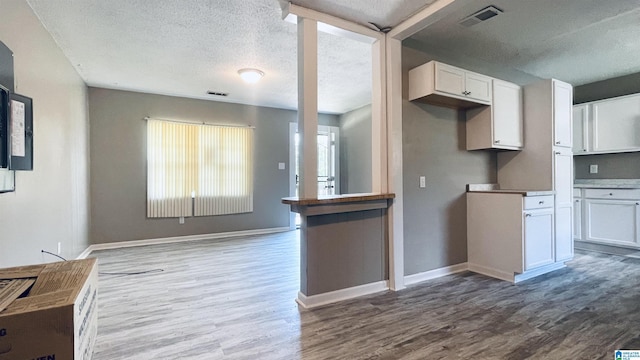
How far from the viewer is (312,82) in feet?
8.13

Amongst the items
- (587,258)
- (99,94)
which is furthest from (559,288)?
(99,94)

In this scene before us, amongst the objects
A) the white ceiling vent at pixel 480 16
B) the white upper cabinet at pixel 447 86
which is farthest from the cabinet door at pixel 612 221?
the white ceiling vent at pixel 480 16

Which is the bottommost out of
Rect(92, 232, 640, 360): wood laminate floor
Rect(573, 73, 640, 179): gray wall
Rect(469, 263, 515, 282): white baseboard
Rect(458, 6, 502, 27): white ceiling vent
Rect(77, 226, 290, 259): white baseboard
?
Rect(92, 232, 640, 360): wood laminate floor

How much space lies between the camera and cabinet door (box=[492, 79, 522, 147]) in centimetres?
332

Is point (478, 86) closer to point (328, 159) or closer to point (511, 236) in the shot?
point (511, 236)

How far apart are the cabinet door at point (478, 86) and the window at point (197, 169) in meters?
3.85

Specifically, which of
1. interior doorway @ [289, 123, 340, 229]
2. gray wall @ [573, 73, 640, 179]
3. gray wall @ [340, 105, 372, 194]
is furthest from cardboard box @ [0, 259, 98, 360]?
gray wall @ [573, 73, 640, 179]

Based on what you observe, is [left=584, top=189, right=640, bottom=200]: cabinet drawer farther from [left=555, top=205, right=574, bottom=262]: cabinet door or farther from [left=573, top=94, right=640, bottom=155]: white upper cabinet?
[left=555, top=205, right=574, bottom=262]: cabinet door

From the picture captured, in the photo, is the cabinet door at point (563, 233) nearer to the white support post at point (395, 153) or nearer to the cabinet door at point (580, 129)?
the cabinet door at point (580, 129)

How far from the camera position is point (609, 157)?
442 centimetres

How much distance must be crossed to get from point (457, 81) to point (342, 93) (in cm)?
233

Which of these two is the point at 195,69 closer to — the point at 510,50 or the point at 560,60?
the point at 510,50

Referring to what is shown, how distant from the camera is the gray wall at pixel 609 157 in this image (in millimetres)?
4203

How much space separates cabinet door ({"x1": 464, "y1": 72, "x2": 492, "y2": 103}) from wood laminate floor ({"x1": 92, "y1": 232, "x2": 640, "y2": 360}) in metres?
1.94
